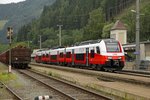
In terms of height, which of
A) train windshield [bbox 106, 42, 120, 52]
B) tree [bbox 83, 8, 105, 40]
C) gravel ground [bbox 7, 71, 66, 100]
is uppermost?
tree [bbox 83, 8, 105, 40]

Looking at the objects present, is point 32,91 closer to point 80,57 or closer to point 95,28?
point 80,57

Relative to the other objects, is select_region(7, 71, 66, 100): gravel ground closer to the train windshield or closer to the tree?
the train windshield

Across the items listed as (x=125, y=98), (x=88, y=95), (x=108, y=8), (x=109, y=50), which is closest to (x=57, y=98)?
(x=88, y=95)

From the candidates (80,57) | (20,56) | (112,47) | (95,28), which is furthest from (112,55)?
(95,28)

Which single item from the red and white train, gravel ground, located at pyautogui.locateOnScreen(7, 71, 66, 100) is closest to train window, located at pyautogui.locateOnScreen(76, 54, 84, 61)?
the red and white train

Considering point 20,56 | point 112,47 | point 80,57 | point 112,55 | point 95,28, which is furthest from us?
point 95,28

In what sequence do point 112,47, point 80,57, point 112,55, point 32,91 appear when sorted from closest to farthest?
point 32,91 < point 112,55 < point 112,47 < point 80,57

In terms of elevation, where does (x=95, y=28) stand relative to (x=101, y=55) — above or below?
above

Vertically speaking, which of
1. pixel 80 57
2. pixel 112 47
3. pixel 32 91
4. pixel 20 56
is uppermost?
pixel 112 47

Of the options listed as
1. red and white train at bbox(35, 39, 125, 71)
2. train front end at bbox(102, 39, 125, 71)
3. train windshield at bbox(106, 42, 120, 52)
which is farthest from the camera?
train windshield at bbox(106, 42, 120, 52)

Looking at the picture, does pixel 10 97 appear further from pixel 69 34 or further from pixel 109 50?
pixel 69 34

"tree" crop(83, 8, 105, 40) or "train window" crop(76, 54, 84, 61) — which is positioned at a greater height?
"tree" crop(83, 8, 105, 40)

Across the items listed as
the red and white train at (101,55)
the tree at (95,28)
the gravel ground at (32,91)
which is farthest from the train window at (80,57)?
the tree at (95,28)

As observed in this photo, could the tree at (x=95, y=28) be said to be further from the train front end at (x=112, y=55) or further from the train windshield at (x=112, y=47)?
the train front end at (x=112, y=55)
